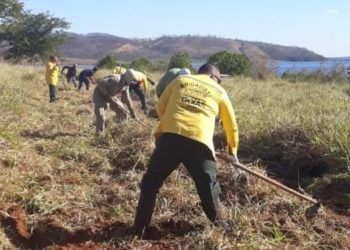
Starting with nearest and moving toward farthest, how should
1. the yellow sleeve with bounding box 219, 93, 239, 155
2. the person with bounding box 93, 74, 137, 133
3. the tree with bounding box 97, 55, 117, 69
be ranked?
the yellow sleeve with bounding box 219, 93, 239, 155, the person with bounding box 93, 74, 137, 133, the tree with bounding box 97, 55, 117, 69

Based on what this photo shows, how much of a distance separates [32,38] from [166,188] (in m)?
31.2

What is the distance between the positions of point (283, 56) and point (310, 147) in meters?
82.3

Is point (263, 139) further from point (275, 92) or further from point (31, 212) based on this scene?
point (275, 92)

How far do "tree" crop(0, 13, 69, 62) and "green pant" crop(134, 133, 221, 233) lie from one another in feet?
102

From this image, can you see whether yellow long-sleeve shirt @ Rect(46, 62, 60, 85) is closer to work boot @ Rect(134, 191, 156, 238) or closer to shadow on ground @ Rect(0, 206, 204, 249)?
shadow on ground @ Rect(0, 206, 204, 249)

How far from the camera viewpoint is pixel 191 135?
4758 mm

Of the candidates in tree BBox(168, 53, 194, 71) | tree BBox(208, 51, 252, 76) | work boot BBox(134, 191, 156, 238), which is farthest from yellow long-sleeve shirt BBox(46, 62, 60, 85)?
work boot BBox(134, 191, 156, 238)

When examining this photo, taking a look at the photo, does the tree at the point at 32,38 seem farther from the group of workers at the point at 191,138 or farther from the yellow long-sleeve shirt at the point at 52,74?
the group of workers at the point at 191,138

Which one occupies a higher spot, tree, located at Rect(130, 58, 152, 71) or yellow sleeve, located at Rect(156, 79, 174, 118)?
yellow sleeve, located at Rect(156, 79, 174, 118)

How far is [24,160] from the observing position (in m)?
6.88

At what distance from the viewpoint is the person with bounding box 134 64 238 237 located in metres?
4.78

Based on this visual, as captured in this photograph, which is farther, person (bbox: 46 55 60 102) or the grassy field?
person (bbox: 46 55 60 102)

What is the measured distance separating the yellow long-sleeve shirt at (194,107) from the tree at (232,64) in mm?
17681

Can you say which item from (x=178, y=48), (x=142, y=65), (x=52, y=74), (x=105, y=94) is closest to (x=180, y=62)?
(x=142, y=65)
